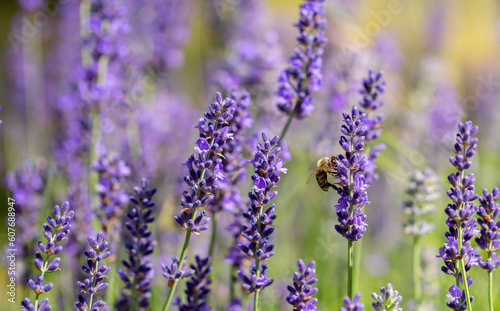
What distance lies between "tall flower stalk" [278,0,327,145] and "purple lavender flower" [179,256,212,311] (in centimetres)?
80

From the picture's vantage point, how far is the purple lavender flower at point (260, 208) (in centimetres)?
174

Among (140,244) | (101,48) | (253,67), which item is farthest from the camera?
(253,67)

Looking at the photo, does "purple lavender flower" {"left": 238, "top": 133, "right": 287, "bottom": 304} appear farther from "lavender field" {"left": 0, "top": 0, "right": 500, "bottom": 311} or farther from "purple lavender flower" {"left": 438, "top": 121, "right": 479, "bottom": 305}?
"purple lavender flower" {"left": 438, "top": 121, "right": 479, "bottom": 305}

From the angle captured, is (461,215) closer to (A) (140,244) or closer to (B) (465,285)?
(B) (465,285)

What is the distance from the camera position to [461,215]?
5.65ft

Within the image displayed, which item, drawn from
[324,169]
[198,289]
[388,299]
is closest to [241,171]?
[324,169]

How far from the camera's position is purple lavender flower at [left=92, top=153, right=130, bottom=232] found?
2.38 m

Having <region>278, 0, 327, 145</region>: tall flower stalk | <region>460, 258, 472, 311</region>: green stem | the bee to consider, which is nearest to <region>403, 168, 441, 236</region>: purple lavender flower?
the bee

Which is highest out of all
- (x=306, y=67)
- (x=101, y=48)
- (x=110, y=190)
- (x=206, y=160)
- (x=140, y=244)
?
(x=101, y=48)

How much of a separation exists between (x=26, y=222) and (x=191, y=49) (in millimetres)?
8535

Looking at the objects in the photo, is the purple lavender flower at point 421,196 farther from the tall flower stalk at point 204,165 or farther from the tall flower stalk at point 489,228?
the tall flower stalk at point 204,165

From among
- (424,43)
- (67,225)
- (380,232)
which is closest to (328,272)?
(380,232)

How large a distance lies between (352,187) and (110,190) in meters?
1.23

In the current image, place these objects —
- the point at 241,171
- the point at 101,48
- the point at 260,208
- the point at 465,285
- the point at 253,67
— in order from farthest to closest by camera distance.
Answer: the point at 253,67 < the point at 101,48 < the point at 241,171 < the point at 260,208 < the point at 465,285
